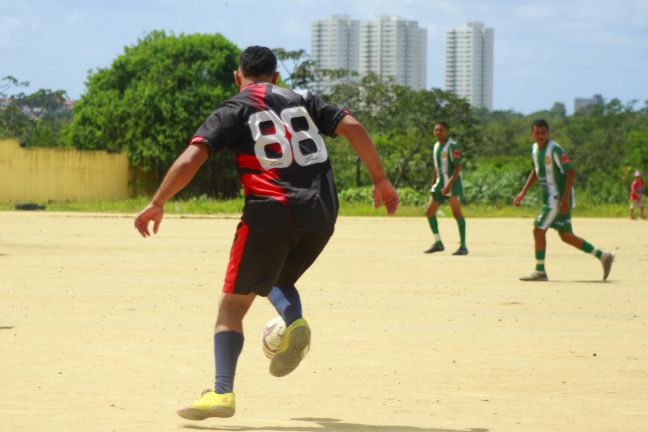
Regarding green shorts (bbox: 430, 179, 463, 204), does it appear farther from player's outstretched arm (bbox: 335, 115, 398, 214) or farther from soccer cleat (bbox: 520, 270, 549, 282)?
player's outstretched arm (bbox: 335, 115, 398, 214)

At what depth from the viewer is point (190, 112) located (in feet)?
160

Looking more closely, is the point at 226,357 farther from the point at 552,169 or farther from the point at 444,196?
the point at 444,196

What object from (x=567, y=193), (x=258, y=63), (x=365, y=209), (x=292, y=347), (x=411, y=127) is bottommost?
(x=365, y=209)

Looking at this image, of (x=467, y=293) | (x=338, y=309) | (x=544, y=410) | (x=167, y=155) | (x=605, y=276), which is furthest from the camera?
(x=167, y=155)

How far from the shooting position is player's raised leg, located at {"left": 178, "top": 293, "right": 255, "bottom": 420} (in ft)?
20.8

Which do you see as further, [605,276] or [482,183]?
[482,183]

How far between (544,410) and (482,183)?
35922 millimetres

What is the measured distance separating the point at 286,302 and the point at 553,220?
28.5 ft

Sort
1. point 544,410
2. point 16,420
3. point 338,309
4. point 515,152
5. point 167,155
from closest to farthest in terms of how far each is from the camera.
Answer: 1. point 16,420
2. point 544,410
3. point 338,309
4. point 167,155
5. point 515,152

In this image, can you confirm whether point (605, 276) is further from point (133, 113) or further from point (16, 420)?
point (133, 113)

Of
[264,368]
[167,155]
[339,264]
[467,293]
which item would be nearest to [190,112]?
[167,155]

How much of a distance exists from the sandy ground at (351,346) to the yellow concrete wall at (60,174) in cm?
2561

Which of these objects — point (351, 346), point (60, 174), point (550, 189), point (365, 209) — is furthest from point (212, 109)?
point (351, 346)

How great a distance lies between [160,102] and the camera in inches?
1913
